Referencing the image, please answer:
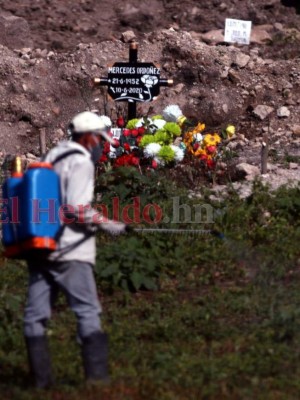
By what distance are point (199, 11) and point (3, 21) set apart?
363 cm

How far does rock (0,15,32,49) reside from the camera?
1521 cm

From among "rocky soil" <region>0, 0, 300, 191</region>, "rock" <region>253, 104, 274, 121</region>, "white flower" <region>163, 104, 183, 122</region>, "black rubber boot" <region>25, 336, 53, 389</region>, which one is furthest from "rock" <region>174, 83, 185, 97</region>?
"black rubber boot" <region>25, 336, 53, 389</region>

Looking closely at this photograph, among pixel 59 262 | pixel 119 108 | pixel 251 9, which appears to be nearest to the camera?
pixel 59 262

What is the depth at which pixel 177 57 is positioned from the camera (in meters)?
13.7

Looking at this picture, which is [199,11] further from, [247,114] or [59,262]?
[59,262]

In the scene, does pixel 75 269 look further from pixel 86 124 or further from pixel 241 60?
pixel 241 60

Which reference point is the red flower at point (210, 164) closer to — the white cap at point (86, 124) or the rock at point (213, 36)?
the white cap at point (86, 124)

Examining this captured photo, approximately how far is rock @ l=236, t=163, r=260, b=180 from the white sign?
4.15m

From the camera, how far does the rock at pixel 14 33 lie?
49.9ft

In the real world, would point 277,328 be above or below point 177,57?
below

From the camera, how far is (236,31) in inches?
571

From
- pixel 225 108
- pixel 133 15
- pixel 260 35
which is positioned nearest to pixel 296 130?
pixel 225 108

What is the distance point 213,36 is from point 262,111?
3925 mm

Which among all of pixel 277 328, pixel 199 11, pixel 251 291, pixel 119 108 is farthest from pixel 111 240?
pixel 199 11
